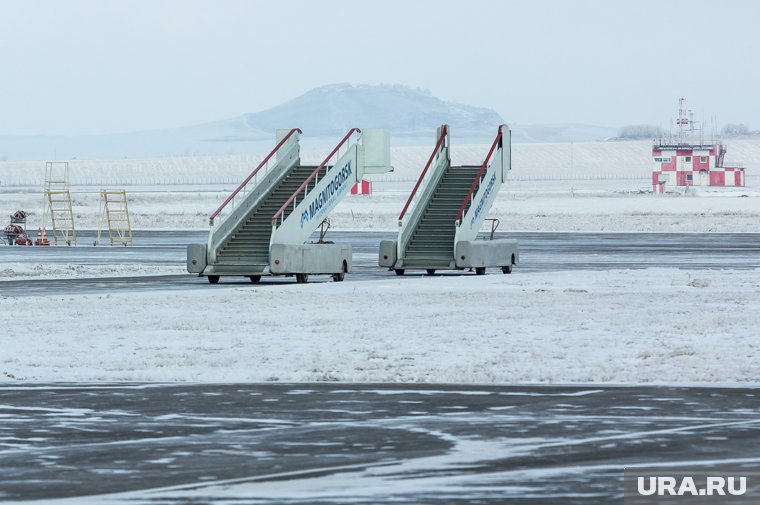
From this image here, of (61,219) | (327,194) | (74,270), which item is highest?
(327,194)

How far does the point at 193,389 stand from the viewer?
1466 cm

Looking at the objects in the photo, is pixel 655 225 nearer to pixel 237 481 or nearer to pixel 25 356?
pixel 25 356

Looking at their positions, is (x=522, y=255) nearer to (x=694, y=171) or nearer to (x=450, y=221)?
(x=450, y=221)

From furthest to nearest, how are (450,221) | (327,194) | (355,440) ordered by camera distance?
(450,221) → (327,194) → (355,440)

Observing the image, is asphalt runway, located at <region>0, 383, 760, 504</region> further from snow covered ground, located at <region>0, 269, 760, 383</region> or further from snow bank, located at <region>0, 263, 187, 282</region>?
snow bank, located at <region>0, 263, 187, 282</region>

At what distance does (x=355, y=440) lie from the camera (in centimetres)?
1125

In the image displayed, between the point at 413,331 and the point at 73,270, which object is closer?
the point at 413,331

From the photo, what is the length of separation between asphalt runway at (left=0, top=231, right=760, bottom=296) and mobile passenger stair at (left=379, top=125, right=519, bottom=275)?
76cm

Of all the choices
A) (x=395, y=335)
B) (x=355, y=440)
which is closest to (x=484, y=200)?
(x=395, y=335)

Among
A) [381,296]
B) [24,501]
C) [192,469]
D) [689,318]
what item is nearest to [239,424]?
[192,469]

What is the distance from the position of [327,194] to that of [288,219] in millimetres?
2580

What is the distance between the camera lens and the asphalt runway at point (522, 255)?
32.2 metres

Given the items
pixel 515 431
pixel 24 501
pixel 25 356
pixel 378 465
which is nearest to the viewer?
pixel 24 501

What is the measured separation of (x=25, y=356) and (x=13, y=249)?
35022 millimetres
